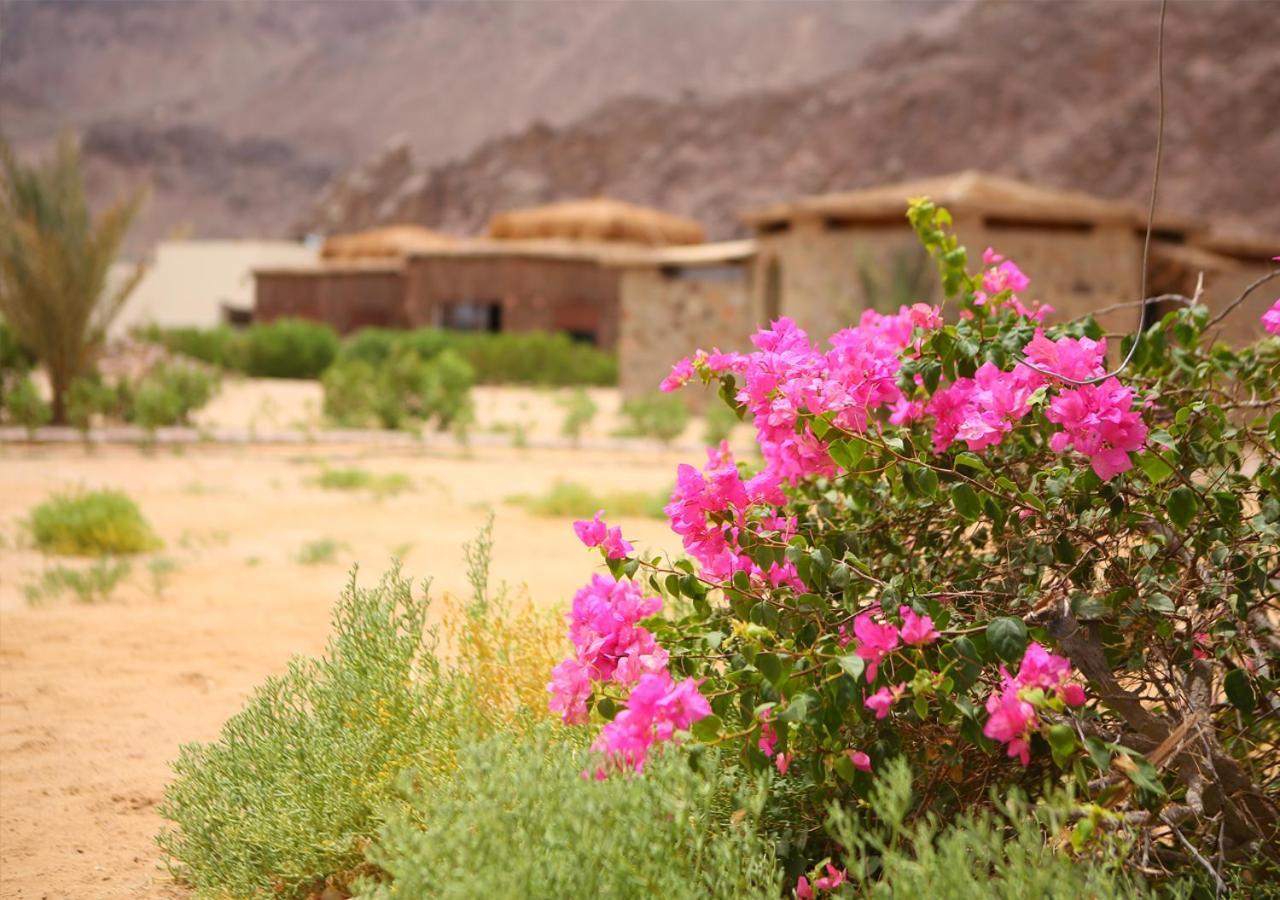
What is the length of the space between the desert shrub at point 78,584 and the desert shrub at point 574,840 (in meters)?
3.95

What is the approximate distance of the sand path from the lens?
9.04ft

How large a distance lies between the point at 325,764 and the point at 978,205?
1361cm

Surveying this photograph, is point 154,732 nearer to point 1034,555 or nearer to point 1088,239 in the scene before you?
point 1034,555

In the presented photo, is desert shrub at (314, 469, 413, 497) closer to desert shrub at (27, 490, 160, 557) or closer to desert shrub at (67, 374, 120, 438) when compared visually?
desert shrub at (27, 490, 160, 557)

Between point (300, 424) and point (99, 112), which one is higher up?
point (99, 112)

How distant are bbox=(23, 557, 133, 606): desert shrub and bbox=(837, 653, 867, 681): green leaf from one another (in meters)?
4.44

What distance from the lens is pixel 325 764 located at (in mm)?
2264

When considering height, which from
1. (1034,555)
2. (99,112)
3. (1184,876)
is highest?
(99,112)

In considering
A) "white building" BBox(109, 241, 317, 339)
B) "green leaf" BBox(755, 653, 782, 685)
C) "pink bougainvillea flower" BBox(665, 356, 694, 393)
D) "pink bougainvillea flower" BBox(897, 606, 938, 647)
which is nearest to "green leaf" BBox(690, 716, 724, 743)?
"green leaf" BBox(755, 653, 782, 685)

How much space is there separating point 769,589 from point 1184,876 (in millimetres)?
851

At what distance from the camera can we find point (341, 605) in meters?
2.50

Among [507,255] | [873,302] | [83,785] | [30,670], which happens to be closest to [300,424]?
[873,302]

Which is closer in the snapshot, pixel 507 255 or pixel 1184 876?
pixel 1184 876

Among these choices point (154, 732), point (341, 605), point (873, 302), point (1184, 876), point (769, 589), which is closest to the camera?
point (1184, 876)
